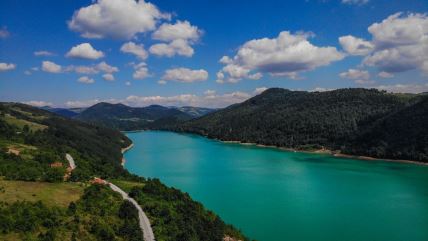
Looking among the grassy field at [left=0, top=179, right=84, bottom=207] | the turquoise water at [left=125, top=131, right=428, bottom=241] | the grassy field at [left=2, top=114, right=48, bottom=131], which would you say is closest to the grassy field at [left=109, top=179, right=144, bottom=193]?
the grassy field at [left=0, top=179, right=84, bottom=207]

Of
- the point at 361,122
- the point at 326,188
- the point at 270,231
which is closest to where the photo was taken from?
the point at 270,231

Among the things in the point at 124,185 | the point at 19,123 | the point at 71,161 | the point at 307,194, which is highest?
the point at 19,123

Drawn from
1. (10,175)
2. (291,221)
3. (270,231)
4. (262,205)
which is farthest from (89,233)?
(262,205)

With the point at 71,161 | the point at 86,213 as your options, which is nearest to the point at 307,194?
the point at 71,161

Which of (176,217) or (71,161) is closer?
(176,217)

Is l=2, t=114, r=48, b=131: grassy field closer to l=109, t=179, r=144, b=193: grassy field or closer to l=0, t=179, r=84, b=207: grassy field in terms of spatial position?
l=109, t=179, r=144, b=193: grassy field

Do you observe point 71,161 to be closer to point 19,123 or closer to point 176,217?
point 176,217

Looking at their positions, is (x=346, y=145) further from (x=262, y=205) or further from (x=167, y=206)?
(x=167, y=206)
